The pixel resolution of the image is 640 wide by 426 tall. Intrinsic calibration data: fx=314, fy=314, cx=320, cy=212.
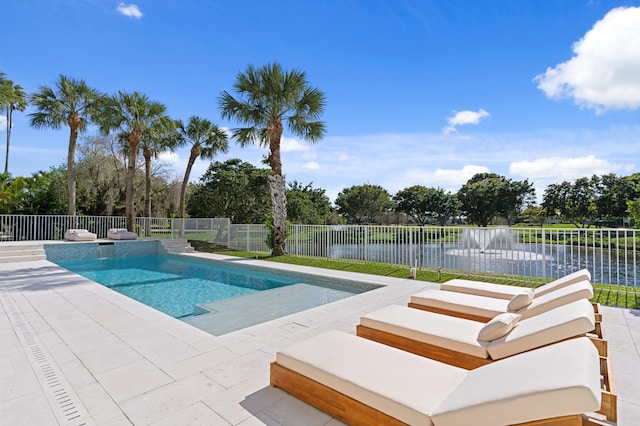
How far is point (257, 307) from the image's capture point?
574cm

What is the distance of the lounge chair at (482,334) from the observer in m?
2.06

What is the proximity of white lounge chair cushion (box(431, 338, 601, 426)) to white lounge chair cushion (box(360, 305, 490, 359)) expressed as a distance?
0.73 metres

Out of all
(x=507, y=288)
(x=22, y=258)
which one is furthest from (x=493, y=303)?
(x=22, y=258)

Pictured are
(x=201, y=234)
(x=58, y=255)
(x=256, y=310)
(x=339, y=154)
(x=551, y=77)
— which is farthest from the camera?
(x=339, y=154)

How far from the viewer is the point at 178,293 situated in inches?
290

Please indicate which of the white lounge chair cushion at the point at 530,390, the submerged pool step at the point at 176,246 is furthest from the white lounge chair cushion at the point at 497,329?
the submerged pool step at the point at 176,246

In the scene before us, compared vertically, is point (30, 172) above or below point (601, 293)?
above

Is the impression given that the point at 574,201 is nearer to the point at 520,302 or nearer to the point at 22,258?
the point at 520,302

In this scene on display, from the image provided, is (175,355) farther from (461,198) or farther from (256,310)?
(461,198)

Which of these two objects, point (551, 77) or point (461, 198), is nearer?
point (551, 77)

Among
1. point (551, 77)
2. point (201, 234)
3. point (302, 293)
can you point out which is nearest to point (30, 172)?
point (201, 234)

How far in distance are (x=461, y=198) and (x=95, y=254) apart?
35421mm

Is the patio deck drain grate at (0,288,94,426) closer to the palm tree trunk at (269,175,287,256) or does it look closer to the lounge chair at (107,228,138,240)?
the palm tree trunk at (269,175,287,256)

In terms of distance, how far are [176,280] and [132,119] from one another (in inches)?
416
